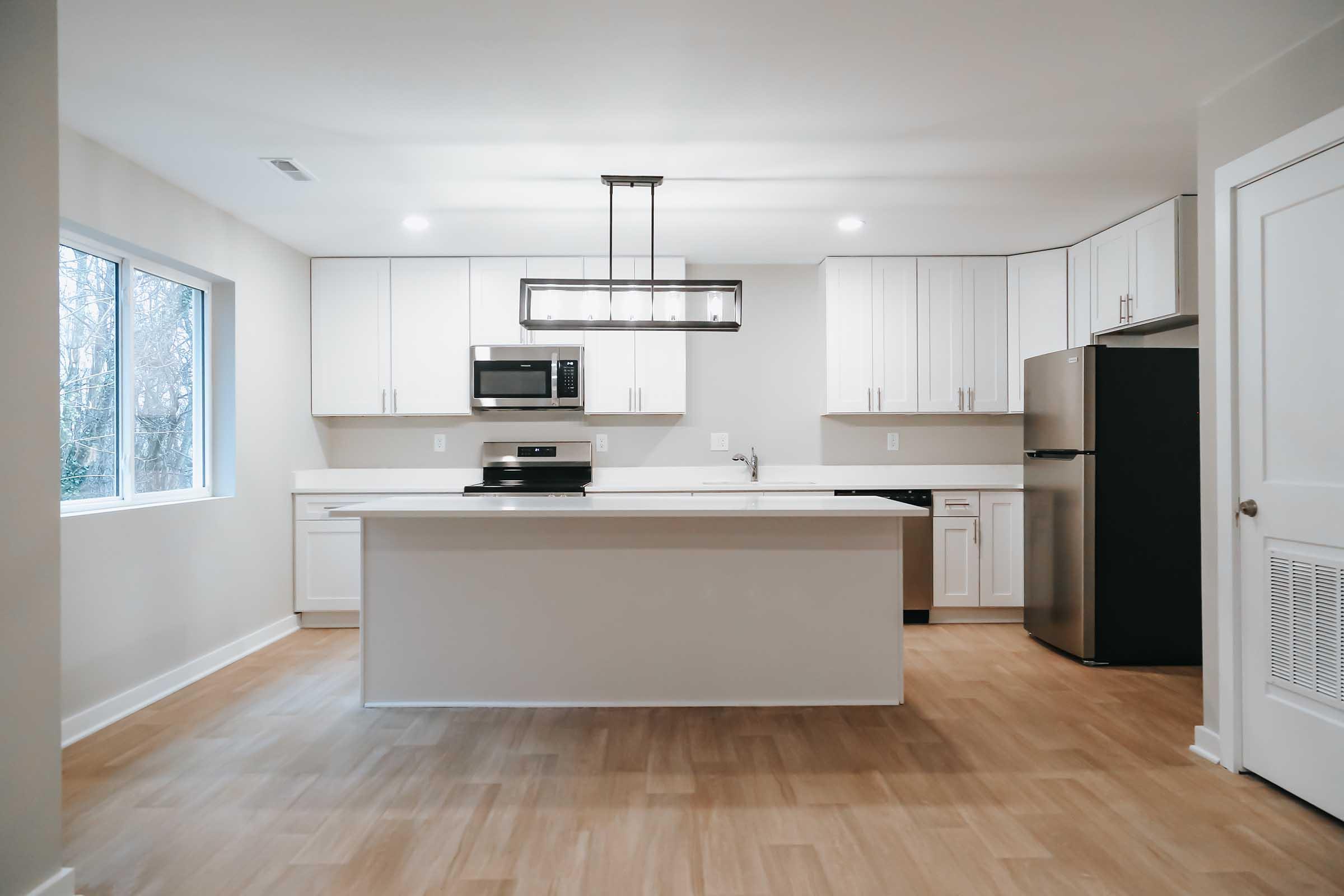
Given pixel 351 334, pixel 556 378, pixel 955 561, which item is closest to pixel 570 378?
pixel 556 378

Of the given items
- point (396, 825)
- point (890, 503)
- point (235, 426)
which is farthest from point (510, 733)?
point (235, 426)

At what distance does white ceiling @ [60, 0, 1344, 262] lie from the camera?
221 centimetres

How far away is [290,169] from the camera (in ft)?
11.0

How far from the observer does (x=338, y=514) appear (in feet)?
9.70

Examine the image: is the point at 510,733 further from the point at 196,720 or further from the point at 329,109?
the point at 329,109

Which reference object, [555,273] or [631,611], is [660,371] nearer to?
[555,273]

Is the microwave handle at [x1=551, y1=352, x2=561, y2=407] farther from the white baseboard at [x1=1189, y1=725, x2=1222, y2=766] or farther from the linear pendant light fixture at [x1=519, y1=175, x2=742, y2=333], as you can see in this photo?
the white baseboard at [x1=1189, y1=725, x2=1222, y2=766]

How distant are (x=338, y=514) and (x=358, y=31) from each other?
67.3 inches

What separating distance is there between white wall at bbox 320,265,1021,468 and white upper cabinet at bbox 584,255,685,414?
28 cm

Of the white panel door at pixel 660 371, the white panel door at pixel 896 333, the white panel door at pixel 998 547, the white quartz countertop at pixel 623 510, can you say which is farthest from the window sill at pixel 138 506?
the white panel door at pixel 998 547

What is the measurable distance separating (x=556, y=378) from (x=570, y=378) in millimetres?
97

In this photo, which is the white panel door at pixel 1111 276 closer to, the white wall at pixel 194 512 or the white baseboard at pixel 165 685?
the white wall at pixel 194 512

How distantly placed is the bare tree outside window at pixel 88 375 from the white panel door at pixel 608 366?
249 cm

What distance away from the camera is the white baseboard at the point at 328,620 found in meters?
4.73
